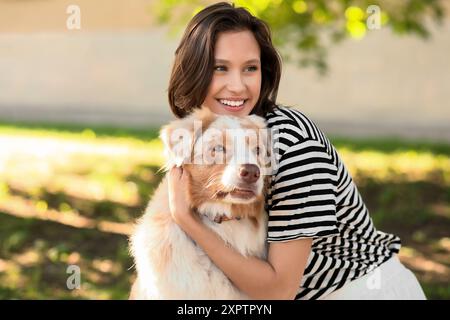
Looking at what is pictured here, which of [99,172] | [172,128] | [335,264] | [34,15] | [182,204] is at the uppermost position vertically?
[34,15]

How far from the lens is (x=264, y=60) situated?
10.8 feet

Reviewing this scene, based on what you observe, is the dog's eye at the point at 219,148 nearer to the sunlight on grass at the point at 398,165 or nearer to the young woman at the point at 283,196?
the young woman at the point at 283,196

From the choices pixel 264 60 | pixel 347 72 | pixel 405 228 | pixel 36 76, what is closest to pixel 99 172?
pixel 405 228

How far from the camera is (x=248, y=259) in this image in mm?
2969

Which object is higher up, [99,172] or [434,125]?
[434,125]

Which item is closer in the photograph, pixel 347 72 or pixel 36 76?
pixel 347 72

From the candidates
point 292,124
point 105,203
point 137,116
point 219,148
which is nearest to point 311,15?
point 105,203

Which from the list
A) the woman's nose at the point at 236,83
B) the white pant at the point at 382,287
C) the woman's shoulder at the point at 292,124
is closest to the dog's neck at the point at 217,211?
the woman's shoulder at the point at 292,124

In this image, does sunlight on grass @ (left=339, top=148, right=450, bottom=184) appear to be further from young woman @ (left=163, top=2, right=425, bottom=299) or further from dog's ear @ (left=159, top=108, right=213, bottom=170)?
dog's ear @ (left=159, top=108, right=213, bottom=170)

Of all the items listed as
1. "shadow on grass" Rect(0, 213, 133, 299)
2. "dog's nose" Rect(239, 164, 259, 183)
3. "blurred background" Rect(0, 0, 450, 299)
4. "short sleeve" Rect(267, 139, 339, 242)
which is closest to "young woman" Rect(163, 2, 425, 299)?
"short sleeve" Rect(267, 139, 339, 242)

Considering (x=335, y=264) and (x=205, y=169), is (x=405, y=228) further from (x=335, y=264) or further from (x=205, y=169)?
(x=205, y=169)

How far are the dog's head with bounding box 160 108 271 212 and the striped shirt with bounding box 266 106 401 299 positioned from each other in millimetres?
86

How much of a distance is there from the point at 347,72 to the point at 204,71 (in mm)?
11177

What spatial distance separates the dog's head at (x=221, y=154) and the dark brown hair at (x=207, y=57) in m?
0.16
